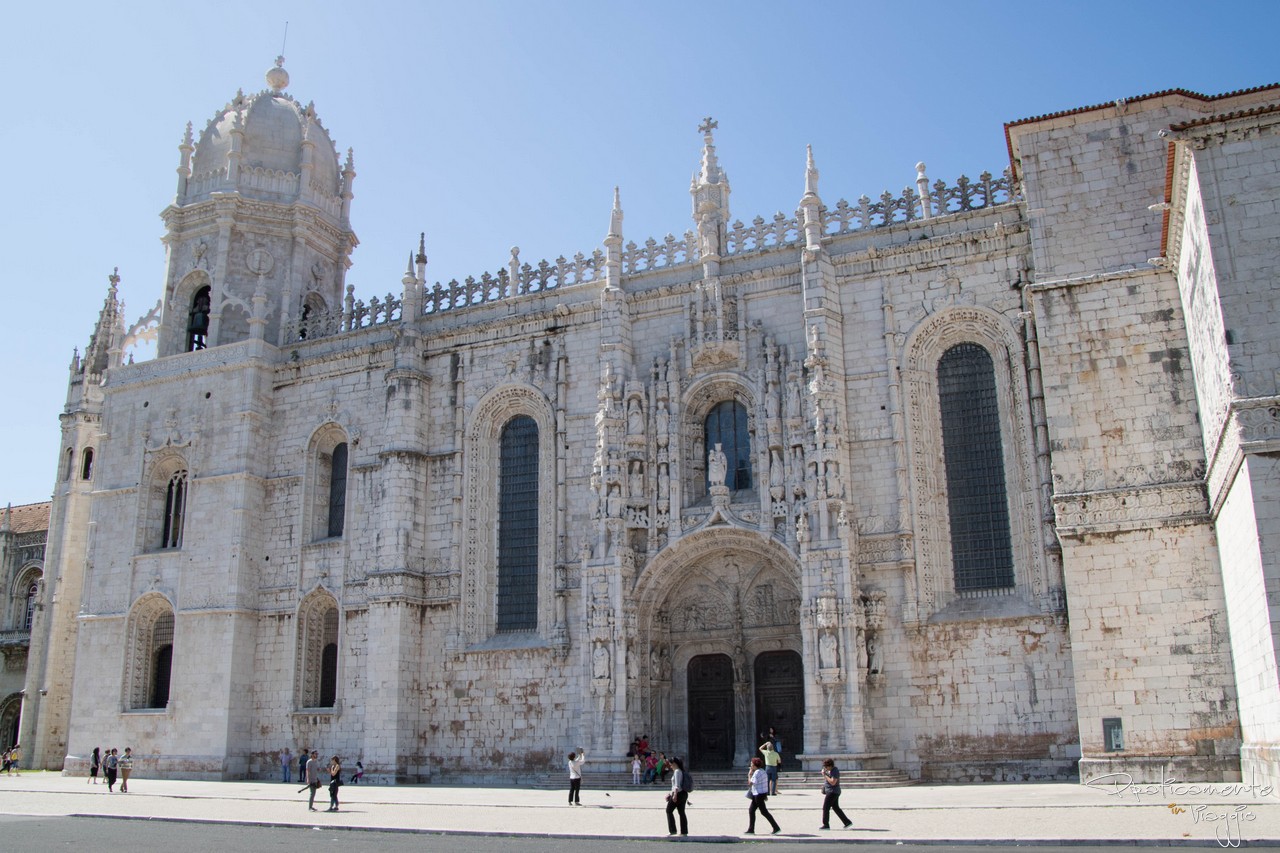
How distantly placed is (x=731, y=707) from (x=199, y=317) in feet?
66.6

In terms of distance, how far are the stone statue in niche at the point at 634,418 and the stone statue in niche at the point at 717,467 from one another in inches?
75.5

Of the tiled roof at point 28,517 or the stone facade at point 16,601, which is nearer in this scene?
the stone facade at point 16,601

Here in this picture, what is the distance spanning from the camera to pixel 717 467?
1006 inches

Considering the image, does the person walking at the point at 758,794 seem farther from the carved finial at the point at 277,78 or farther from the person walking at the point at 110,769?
the carved finial at the point at 277,78

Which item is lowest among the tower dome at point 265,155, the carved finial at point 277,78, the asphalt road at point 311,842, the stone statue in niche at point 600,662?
the asphalt road at point 311,842

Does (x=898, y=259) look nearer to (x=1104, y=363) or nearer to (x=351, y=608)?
(x=1104, y=363)

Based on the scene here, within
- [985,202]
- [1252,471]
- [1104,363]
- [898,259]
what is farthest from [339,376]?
[1252,471]

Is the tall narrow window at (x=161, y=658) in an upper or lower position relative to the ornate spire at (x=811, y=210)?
lower

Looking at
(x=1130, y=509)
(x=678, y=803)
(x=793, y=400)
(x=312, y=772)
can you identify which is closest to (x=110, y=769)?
(x=312, y=772)

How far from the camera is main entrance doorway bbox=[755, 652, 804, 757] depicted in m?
25.0

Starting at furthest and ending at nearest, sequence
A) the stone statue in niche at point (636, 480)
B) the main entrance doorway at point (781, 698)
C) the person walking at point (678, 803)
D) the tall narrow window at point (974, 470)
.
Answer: the stone statue in niche at point (636, 480) → the main entrance doorway at point (781, 698) → the tall narrow window at point (974, 470) → the person walking at point (678, 803)

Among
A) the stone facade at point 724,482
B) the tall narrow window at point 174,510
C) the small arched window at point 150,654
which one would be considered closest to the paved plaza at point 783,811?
the stone facade at point 724,482

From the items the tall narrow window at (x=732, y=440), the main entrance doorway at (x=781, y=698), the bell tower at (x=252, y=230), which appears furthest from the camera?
the bell tower at (x=252, y=230)

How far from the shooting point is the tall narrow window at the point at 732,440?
26392 mm
